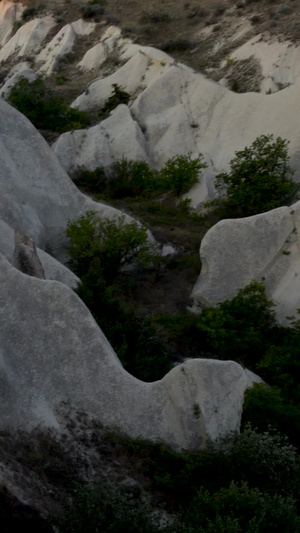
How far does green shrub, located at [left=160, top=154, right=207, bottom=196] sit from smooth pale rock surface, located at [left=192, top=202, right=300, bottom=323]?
22.4ft

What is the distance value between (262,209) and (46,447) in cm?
1371

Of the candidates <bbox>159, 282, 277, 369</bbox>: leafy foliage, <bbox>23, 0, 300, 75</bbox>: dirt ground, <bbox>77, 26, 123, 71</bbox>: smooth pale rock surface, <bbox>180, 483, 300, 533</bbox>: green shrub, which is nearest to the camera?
<bbox>180, 483, 300, 533</bbox>: green shrub

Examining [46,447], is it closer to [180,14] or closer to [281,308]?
[281,308]

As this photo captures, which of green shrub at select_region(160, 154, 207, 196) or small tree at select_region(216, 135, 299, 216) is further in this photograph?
green shrub at select_region(160, 154, 207, 196)

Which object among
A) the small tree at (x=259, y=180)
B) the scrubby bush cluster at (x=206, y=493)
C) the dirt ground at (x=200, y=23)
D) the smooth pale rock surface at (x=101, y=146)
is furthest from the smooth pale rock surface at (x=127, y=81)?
the scrubby bush cluster at (x=206, y=493)

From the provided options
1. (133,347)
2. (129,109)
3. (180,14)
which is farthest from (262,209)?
(180,14)

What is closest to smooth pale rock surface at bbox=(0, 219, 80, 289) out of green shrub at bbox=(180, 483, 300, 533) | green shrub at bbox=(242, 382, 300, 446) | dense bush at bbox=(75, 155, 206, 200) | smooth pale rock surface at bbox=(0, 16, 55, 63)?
green shrub at bbox=(242, 382, 300, 446)

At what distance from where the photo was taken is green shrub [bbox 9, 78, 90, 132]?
1182 inches

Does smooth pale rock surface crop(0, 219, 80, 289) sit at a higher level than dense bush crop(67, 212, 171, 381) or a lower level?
higher

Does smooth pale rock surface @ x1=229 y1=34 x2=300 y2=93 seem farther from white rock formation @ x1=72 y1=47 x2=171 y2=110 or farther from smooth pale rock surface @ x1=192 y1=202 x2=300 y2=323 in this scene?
smooth pale rock surface @ x1=192 y1=202 x2=300 y2=323

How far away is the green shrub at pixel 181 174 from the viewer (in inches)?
974

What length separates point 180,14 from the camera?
40312 millimetres

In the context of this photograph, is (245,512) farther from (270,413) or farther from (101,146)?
(101,146)

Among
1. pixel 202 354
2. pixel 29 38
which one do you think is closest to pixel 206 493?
pixel 202 354
